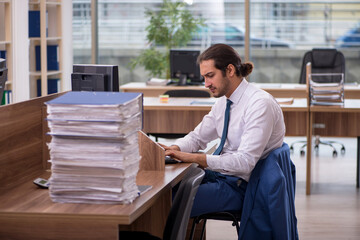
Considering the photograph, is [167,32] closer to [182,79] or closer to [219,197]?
[182,79]

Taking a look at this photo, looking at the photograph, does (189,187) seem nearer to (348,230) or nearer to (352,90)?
(348,230)

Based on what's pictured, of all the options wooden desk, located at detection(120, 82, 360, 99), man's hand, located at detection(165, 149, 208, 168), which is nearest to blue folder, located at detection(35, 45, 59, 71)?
wooden desk, located at detection(120, 82, 360, 99)

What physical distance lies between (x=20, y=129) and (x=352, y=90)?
18.9ft

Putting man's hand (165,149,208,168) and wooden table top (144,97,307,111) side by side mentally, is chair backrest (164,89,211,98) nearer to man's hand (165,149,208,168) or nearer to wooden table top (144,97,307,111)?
wooden table top (144,97,307,111)

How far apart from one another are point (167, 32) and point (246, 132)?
5.71 metres

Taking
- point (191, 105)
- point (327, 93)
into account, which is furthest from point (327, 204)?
point (191, 105)

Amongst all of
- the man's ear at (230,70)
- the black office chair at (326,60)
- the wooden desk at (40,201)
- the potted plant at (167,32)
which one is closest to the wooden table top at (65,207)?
the wooden desk at (40,201)

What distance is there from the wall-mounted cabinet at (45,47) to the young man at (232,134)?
15.2 feet

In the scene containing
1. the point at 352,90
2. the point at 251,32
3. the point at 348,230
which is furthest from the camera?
the point at 251,32

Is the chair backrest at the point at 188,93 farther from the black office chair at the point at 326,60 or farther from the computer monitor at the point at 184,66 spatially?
the black office chair at the point at 326,60

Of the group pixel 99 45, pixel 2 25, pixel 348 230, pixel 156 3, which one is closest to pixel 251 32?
pixel 156 3

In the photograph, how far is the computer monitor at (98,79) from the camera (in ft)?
11.3

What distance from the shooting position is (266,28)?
30.4ft

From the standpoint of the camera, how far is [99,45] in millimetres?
9664
